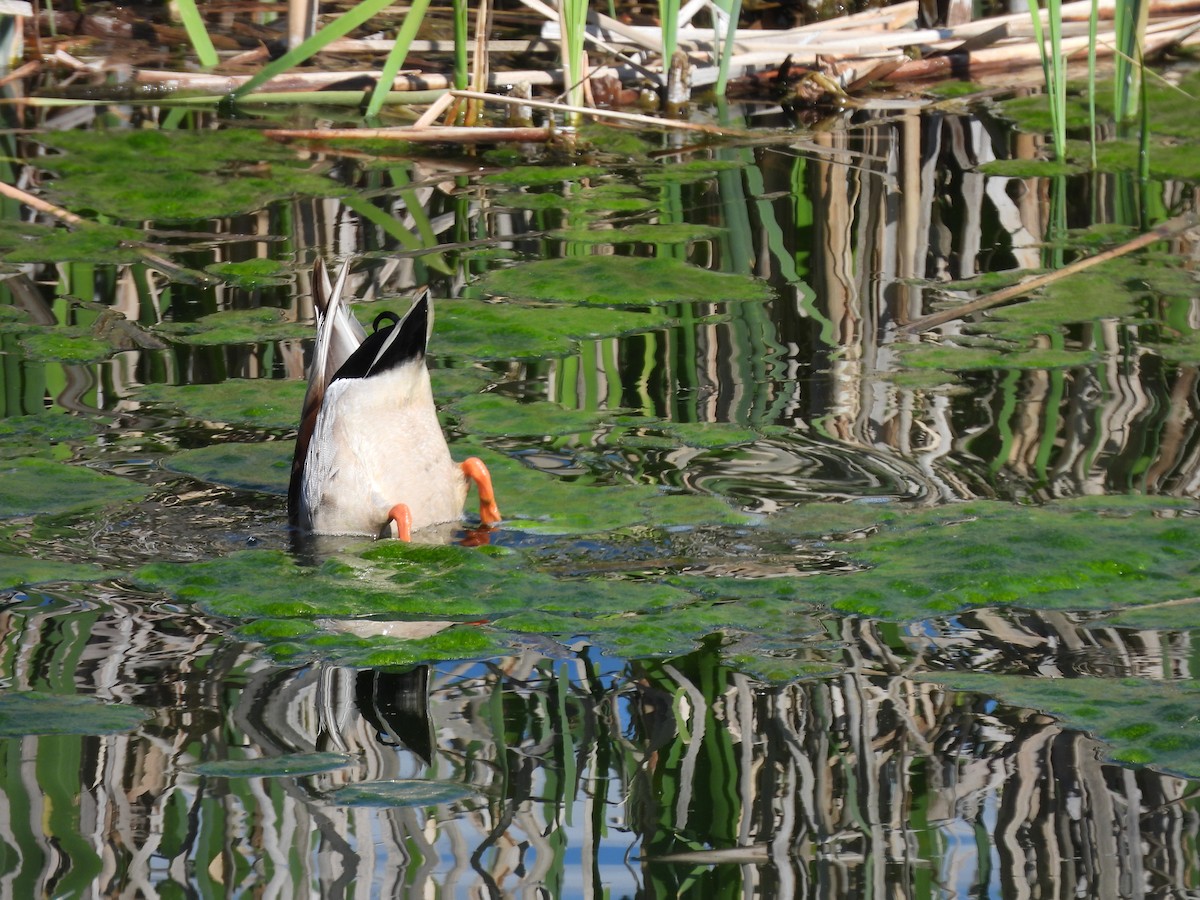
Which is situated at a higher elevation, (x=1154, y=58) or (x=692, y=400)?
(x=1154, y=58)

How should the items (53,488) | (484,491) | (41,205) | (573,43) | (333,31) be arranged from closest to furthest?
(484,491) < (53,488) < (41,205) < (333,31) < (573,43)

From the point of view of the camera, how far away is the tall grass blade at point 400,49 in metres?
8.08

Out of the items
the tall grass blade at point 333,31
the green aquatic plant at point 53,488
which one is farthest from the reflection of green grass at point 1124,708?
the tall grass blade at point 333,31

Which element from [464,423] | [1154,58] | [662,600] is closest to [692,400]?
[464,423]

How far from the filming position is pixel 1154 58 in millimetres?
10836

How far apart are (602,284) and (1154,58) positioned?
207 inches

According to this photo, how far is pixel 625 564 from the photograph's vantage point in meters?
4.63

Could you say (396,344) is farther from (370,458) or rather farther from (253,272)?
(253,272)

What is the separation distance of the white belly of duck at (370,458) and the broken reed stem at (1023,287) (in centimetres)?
239

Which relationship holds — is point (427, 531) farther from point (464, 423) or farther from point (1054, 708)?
point (1054, 708)

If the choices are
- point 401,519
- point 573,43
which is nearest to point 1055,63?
point 573,43

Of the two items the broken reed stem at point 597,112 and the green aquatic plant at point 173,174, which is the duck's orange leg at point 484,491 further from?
the green aquatic plant at point 173,174

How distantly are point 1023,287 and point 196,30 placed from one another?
4.73 m

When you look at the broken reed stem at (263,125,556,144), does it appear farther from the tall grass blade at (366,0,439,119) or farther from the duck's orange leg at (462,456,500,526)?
the duck's orange leg at (462,456,500,526)
